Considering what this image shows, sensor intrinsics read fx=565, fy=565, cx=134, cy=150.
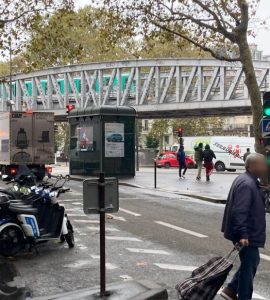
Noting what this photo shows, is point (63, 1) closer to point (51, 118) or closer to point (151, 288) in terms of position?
point (51, 118)

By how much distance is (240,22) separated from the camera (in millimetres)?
19656

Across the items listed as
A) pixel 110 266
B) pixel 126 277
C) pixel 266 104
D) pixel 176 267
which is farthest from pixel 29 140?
pixel 126 277

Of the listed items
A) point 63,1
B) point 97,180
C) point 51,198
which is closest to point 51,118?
point 63,1

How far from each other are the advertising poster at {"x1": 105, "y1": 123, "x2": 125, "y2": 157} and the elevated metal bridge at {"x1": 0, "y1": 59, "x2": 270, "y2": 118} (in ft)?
51.3

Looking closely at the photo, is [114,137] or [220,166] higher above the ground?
[114,137]

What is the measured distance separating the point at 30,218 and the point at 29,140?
1800cm

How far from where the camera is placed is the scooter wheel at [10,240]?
826 centimetres

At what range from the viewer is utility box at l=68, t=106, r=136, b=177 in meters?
25.1

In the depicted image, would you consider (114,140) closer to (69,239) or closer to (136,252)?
(69,239)

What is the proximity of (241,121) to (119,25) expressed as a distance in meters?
92.6

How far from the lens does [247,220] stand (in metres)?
5.43

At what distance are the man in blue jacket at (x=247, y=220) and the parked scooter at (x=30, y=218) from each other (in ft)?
12.1

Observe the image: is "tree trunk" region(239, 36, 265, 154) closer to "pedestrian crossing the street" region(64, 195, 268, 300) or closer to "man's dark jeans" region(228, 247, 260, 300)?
"pedestrian crossing the street" region(64, 195, 268, 300)

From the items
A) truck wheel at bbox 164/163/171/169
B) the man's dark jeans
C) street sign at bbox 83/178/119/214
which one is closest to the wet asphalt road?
the man's dark jeans
